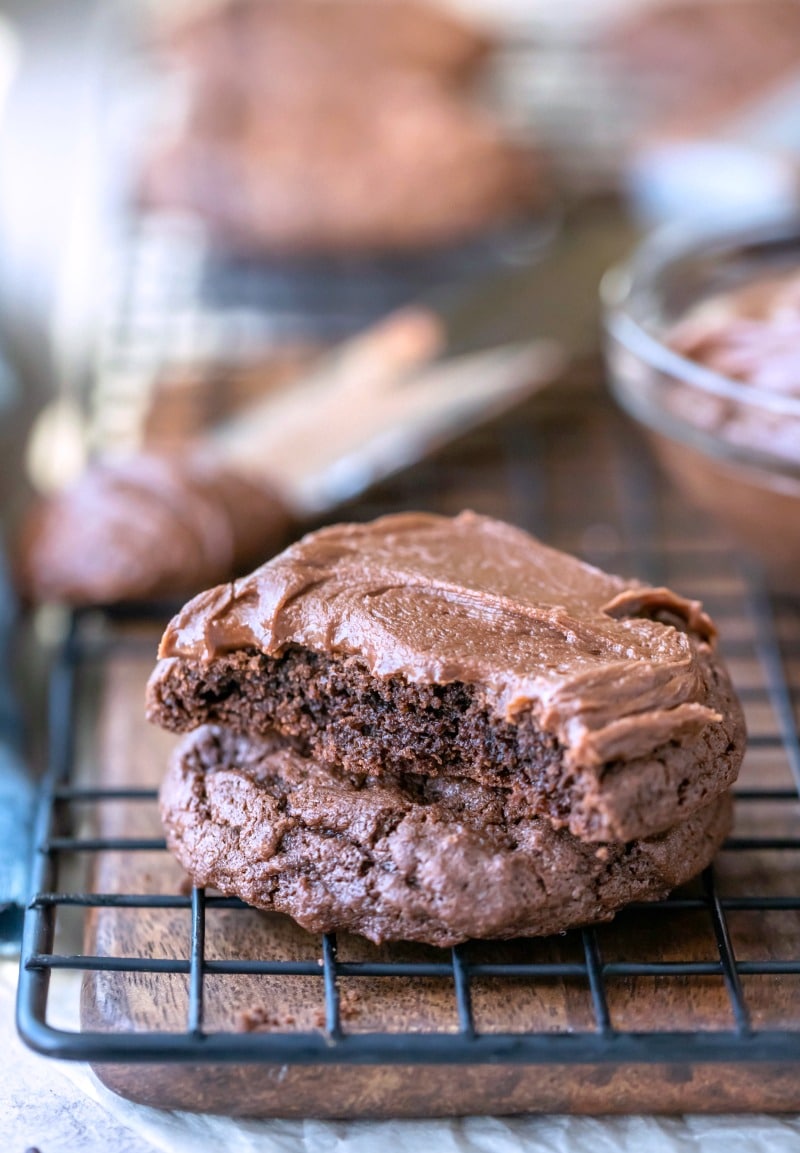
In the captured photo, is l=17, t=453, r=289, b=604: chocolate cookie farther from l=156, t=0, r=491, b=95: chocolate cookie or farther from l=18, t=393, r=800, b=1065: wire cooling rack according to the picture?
l=156, t=0, r=491, b=95: chocolate cookie

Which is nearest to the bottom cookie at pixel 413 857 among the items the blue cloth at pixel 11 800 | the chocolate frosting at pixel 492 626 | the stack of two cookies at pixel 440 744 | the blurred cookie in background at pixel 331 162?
the stack of two cookies at pixel 440 744

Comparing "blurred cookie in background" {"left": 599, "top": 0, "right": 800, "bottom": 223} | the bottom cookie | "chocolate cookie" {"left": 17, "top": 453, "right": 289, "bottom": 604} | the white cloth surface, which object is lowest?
the white cloth surface

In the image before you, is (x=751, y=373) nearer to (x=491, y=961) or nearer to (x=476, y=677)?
(x=476, y=677)

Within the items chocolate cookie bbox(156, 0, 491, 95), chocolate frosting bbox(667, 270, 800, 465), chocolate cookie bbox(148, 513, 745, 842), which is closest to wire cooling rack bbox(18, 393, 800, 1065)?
chocolate cookie bbox(148, 513, 745, 842)

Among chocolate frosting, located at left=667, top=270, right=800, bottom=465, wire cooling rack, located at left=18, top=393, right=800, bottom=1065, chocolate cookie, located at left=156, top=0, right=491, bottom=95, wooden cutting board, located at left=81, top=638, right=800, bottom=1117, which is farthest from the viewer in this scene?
chocolate cookie, located at left=156, top=0, right=491, bottom=95

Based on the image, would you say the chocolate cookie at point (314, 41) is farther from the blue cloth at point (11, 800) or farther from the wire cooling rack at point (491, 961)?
the wire cooling rack at point (491, 961)

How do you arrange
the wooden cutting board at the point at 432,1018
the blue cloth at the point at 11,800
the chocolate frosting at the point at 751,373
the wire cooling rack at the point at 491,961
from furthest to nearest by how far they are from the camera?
the chocolate frosting at the point at 751,373 < the blue cloth at the point at 11,800 < the wooden cutting board at the point at 432,1018 < the wire cooling rack at the point at 491,961

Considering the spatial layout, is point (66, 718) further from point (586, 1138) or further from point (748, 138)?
point (748, 138)
